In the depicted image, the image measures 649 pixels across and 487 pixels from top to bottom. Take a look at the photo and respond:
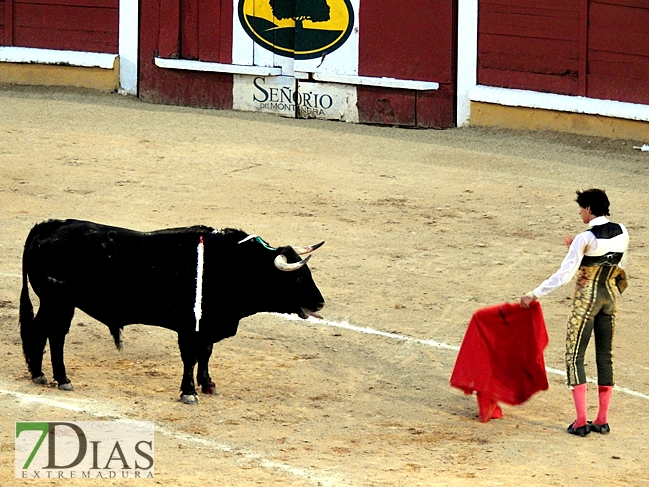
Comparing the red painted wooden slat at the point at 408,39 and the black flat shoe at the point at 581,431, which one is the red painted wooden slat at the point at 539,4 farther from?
the black flat shoe at the point at 581,431

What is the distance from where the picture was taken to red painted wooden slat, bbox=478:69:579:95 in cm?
1359

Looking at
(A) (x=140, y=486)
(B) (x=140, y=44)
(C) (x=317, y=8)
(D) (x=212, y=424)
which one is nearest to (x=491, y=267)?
(D) (x=212, y=424)

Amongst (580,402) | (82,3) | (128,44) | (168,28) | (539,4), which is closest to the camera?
(580,402)

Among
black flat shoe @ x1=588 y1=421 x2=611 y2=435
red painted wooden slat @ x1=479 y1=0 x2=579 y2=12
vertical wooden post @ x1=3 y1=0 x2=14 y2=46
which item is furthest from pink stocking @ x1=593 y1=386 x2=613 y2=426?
vertical wooden post @ x1=3 y1=0 x2=14 y2=46

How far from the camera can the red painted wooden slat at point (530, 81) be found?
535 inches

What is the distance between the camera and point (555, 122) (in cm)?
1366

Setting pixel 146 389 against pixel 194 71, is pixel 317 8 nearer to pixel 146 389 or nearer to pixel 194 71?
pixel 194 71

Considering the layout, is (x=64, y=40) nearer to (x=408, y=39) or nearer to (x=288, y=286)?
(x=408, y=39)

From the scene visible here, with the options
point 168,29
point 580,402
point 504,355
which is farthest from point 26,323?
point 168,29

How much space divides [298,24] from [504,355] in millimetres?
8455

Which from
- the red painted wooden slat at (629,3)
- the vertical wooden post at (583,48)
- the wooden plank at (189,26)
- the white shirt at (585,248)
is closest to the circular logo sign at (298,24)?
the wooden plank at (189,26)

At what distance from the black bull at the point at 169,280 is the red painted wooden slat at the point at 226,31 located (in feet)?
27.6

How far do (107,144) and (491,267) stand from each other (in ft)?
16.7

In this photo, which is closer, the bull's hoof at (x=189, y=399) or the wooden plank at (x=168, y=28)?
the bull's hoof at (x=189, y=399)
